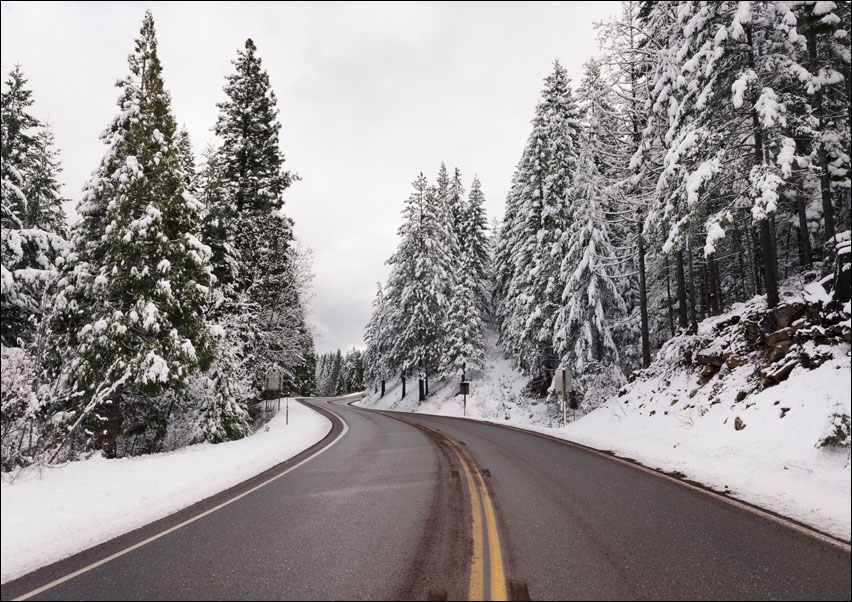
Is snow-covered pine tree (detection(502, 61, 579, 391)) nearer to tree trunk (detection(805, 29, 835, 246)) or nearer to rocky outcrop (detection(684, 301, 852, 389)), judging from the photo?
rocky outcrop (detection(684, 301, 852, 389))

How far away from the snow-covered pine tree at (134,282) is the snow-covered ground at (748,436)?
41.0 ft

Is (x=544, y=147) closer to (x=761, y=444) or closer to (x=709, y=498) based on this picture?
(x=761, y=444)

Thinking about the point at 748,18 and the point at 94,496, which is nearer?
the point at 94,496

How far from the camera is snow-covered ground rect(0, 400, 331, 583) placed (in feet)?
18.1

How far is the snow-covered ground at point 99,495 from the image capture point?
552 centimetres

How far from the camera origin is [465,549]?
4.87 m

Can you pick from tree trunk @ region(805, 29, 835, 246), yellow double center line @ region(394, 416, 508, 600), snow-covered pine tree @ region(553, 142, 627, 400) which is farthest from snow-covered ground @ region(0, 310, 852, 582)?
snow-covered pine tree @ region(553, 142, 627, 400)

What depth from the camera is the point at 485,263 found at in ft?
148

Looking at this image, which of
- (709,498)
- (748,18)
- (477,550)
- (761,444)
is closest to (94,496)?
(477,550)

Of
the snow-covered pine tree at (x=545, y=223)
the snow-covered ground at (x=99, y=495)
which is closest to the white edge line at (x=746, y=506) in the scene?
the snow-covered ground at (x=99, y=495)

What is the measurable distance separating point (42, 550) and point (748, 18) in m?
17.0

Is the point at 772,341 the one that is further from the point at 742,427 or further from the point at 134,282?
the point at 134,282

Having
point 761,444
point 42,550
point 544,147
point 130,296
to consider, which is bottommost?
point 42,550

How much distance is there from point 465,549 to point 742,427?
8.24m
